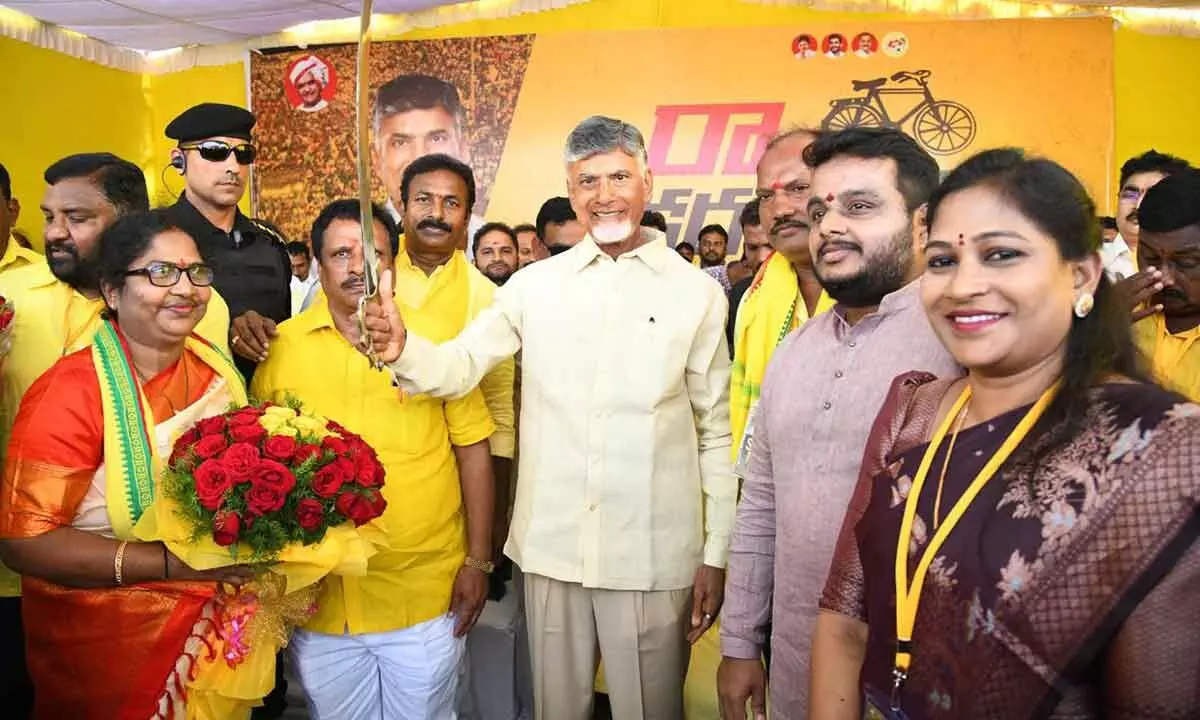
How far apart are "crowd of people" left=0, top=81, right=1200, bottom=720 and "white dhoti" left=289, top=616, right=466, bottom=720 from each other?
0.4 inches

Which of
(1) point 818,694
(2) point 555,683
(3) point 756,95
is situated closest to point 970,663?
(1) point 818,694

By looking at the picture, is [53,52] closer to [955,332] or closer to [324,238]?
[324,238]

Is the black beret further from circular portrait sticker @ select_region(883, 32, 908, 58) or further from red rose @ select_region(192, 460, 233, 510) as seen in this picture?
circular portrait sticker @ select_region(883, 32, 908, 58)

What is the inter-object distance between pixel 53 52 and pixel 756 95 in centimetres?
750

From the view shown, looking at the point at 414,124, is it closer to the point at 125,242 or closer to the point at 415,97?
the point at 415,97

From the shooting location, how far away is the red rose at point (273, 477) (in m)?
2.30

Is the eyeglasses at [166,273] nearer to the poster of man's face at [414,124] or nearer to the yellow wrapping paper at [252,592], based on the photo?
the yellow wrapping paper at [252,592]

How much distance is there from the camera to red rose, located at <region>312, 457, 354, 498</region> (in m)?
2.39

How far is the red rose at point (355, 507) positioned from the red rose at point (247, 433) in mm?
257

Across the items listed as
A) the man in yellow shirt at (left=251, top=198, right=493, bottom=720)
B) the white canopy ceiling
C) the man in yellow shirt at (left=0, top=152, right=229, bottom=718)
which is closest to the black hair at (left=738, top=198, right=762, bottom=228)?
the man in yellow shirt at (left=251, top=198, right=493, bottom=720)

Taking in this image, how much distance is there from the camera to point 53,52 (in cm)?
1006

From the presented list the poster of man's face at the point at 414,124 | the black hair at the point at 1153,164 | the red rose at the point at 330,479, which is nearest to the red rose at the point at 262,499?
the red rose at the point at 330,479

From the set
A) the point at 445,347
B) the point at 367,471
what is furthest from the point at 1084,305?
the point at 445,347

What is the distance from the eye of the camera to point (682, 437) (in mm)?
2920
